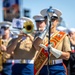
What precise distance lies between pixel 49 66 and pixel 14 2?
1116 cm

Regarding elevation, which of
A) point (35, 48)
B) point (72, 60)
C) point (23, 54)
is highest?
point (35, 48)

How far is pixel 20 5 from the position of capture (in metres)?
17.4

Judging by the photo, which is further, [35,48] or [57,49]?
[35,48]

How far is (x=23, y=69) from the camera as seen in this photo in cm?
755

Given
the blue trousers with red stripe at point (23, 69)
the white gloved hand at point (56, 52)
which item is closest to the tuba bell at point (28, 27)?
the blue trousers with red stripe at point (23, 69)

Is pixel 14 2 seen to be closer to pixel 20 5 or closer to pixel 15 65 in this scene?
pixel 20 5

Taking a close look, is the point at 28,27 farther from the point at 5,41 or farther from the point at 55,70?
Answer: the point at 5,41

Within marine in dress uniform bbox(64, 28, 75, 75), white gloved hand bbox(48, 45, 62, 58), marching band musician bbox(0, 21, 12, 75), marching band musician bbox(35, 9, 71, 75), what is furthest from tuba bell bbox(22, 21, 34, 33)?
marine in dress uniform bbox(64, 28, 75, 75)

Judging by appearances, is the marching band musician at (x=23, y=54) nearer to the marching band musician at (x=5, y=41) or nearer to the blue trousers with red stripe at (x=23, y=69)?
the blue trousers with red stripe at (x=23, y=69)

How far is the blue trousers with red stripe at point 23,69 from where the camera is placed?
7.53 metres

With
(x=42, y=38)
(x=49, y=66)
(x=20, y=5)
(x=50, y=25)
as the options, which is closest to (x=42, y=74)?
(x=49, y=66)

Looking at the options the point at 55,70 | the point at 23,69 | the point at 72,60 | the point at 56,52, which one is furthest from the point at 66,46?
the point at 72,60

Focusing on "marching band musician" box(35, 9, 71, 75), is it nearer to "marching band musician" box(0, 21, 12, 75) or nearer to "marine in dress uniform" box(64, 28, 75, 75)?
"marching band musician" box(0, 21, 12, 75)

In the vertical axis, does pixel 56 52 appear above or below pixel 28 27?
below
